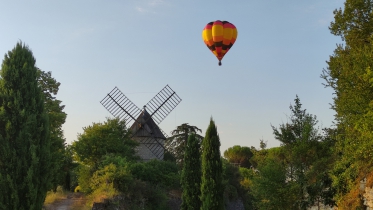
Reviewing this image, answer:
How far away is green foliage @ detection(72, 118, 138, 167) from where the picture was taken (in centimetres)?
2339

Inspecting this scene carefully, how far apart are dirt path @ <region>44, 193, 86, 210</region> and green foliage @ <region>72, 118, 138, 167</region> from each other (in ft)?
7.54

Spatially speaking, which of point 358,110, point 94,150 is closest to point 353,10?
point 358,110

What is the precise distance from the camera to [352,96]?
479 inches

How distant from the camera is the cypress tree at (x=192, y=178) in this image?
712 inches

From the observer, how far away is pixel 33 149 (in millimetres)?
10516

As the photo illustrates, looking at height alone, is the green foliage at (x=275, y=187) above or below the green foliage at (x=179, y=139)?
below

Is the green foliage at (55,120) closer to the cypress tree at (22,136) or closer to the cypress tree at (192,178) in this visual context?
the cypress tree at (192,178)

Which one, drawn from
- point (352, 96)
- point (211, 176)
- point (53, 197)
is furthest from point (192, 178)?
point (352, 96)

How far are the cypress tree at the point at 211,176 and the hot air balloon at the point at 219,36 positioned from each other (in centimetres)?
390

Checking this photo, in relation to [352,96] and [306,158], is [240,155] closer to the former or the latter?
[306,158]

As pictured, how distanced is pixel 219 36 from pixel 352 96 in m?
6.59

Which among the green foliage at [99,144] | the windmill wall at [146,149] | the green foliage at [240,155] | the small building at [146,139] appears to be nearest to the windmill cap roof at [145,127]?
the small building at [146,139]

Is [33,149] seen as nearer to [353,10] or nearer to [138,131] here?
[353,10]

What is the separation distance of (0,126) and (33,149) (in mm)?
1210
